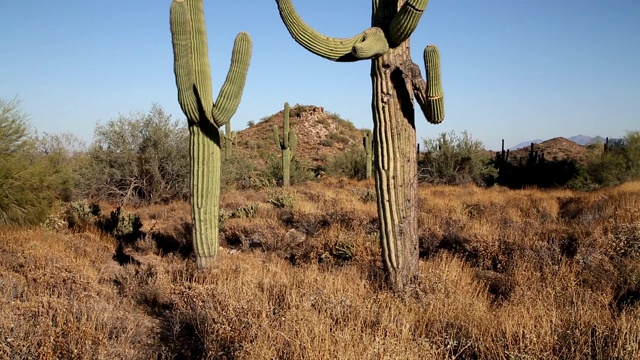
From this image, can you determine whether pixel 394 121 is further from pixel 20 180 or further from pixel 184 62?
pixel 20 180

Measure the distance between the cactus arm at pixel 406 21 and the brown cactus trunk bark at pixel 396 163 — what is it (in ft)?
0.53

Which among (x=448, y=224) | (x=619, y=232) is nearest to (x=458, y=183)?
(x=448, y=224)

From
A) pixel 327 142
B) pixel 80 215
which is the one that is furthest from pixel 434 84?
pixel 327 142

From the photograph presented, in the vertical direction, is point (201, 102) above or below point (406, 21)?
below

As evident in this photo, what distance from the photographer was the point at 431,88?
510 cm

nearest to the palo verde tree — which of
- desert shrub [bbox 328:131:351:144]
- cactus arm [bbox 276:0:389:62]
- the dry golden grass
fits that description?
cactus arm [bbox 276:0:389:62]

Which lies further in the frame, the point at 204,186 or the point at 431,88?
the point at 204,186

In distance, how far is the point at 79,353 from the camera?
3.53 metres

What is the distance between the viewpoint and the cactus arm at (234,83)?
723 cm

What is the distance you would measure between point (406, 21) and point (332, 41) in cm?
83

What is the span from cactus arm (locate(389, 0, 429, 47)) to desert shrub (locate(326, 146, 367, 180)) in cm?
2226

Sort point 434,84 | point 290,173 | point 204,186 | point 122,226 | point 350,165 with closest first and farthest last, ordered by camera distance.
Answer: point 434,84, point 204,186, point 122,226, point 290,173, point 350,165

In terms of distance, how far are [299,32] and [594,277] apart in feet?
13.9

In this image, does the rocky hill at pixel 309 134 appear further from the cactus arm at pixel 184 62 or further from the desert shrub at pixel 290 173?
the cactus arm at pixel 184 62
